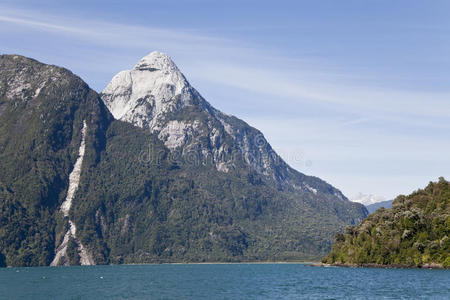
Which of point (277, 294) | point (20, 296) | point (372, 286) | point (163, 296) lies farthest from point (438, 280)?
point (20, 296)

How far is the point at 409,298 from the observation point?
143 m

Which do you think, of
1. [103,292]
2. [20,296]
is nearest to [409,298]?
[103,292]

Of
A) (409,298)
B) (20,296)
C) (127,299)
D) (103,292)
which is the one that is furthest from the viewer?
(103,292)

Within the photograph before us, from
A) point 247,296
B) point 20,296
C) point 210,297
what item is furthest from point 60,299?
point 247,296

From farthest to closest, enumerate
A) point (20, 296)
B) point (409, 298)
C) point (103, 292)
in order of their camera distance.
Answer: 1. point (103, 292)
2. point (20, 296)
3. point (409, 298)

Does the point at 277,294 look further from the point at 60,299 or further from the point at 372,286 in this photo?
the point at 60,299

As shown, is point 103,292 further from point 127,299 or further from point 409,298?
point 409,298

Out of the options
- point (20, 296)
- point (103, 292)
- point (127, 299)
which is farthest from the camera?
point (103, 292)

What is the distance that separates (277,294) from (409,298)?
3886cm

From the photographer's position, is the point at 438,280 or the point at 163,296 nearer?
the point at 163,296

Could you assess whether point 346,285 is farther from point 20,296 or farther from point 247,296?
point 20,296

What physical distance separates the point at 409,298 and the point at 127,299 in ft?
255

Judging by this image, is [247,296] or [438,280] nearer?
[247,296]

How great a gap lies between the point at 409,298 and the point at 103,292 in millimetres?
95974
